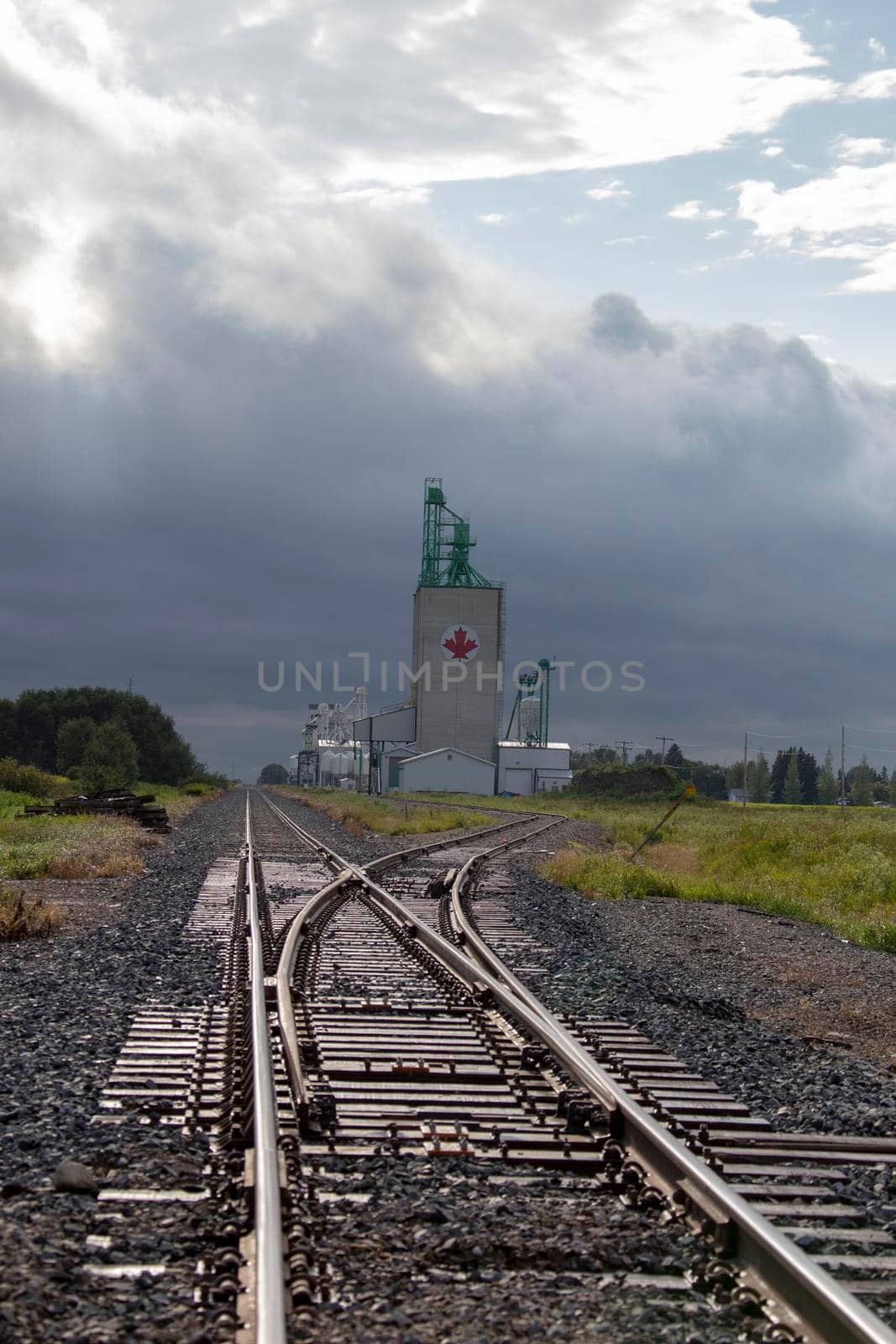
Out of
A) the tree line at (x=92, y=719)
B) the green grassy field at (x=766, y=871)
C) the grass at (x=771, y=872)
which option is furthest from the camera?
the tree line at (x=92, y=719)

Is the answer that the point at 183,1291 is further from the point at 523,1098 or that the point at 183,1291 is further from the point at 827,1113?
the point at 827,1113

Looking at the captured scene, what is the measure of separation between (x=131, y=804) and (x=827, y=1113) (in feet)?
108

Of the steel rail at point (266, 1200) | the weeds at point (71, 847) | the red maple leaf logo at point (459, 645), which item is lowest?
the steel rail at point (266, 1200)

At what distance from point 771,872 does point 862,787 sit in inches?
5547

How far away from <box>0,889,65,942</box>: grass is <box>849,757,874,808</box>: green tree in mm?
110046

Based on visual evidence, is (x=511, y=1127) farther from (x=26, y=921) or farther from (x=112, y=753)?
(x=112, y=753)

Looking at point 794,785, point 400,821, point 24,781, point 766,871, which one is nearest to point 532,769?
point 24,781

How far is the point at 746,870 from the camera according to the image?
24656mm

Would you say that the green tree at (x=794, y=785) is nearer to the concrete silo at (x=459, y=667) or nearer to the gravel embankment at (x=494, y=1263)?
the concrete silo at (x=459, y=667)

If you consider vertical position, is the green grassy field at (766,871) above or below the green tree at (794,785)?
below

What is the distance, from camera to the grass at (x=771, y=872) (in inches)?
677

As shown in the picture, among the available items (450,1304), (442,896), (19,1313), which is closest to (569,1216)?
(450,1304)

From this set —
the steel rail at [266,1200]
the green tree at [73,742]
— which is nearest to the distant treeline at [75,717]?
the green tree at [73,742]

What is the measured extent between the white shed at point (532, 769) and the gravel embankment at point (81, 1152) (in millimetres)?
70667
